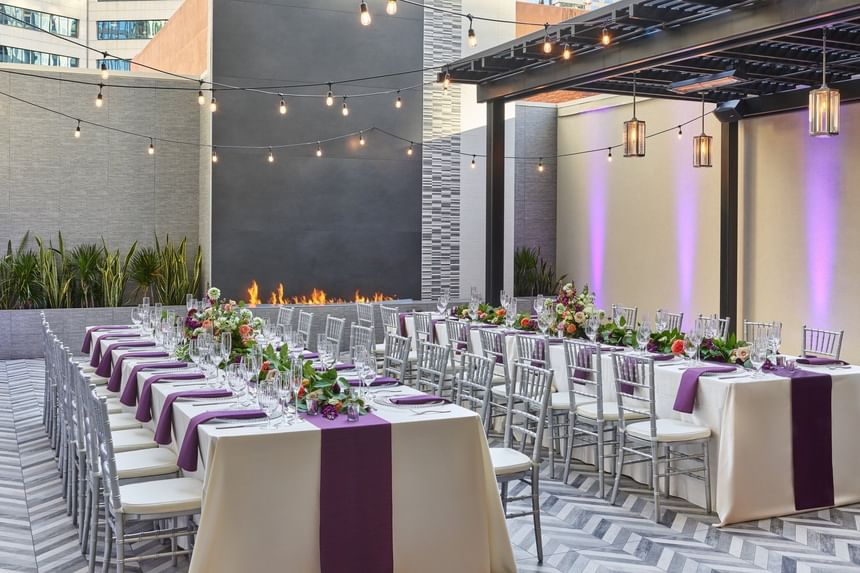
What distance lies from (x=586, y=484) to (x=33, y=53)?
169ft

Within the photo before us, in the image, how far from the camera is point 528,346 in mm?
6801

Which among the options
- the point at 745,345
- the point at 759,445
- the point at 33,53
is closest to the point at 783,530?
the point at 759,445

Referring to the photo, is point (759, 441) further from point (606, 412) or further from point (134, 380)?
point (134, 380)

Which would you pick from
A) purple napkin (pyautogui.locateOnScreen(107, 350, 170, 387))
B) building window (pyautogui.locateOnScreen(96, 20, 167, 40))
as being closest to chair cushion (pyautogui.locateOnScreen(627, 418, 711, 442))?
purple napkin (pyautogui.locateOnScreen(107, 350, 170, 387))

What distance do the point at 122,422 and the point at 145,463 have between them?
110 centimetres

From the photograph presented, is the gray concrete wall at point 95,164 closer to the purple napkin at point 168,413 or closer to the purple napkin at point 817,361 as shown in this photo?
the purple napkin at point 168,413

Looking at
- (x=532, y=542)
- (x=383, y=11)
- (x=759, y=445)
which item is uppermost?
(x=383, y=11)

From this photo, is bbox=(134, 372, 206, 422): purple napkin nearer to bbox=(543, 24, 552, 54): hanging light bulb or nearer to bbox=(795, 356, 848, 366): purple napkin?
bbox=(795, 356, 848, 366): purple napkin

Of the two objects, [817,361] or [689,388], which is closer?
[689,388]

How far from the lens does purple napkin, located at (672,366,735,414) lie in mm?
5355

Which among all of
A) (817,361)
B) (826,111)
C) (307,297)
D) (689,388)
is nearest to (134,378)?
(689,388)

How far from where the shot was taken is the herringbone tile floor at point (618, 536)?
4410 millimetres

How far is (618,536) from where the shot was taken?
15.9 ft

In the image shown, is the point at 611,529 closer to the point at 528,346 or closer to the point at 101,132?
the point at 528,346
